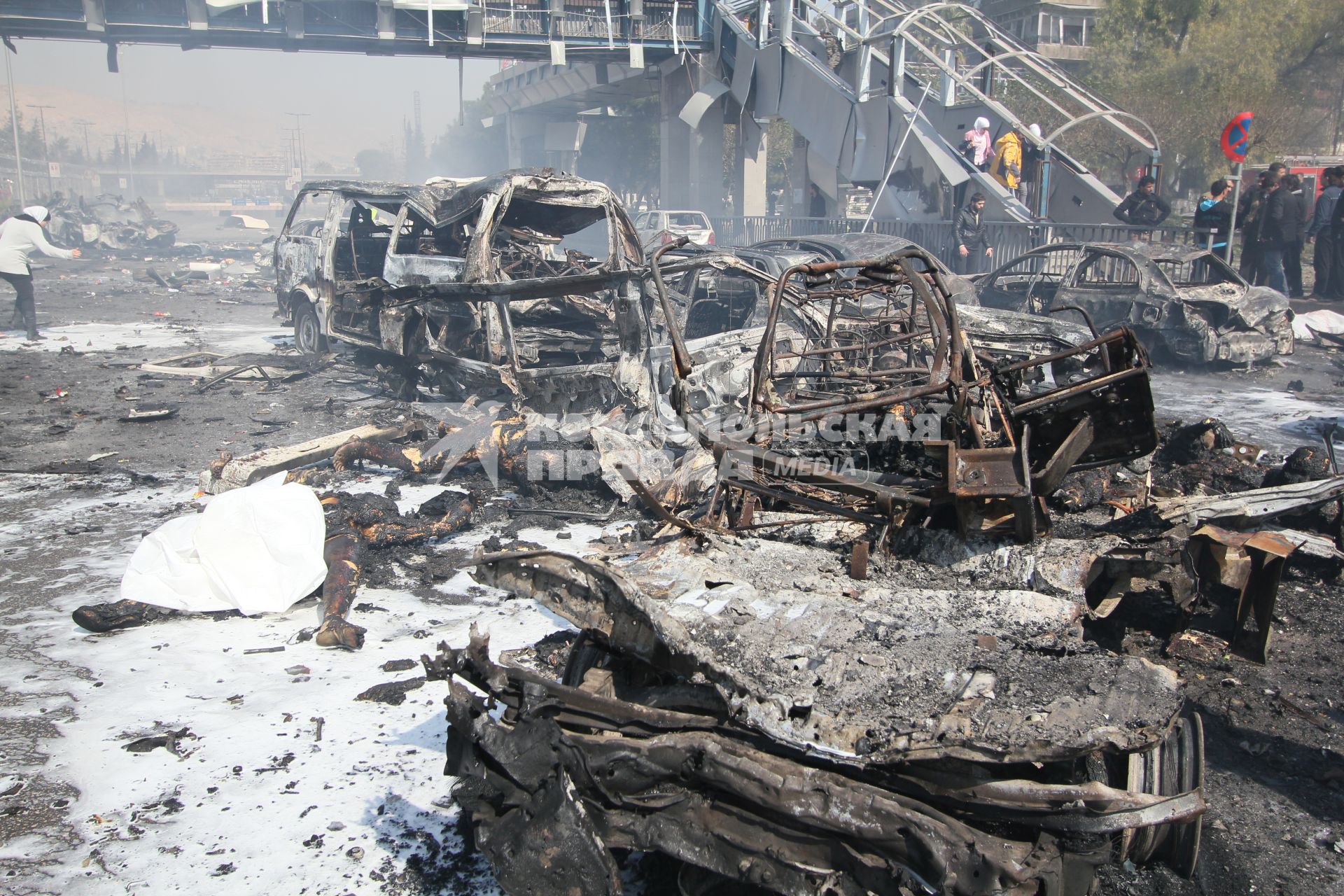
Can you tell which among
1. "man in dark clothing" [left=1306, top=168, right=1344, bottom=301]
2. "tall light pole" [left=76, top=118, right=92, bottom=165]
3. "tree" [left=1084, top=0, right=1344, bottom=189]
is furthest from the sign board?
"tall light pole" [left=76, top=118, right=92, bottom=165]

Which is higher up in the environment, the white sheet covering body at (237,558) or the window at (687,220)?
the window at (687,220)

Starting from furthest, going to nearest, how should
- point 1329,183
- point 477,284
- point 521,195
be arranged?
point 1329,183 → point 521,195 → point 477,284

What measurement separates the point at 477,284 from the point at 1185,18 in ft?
75.7

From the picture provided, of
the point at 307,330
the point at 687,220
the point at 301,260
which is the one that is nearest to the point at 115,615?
the point at 301,260

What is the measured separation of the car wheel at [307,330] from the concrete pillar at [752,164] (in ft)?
53.5

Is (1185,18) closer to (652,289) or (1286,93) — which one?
(1286,93)

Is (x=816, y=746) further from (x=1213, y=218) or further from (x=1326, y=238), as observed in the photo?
(x=1326, y=238)

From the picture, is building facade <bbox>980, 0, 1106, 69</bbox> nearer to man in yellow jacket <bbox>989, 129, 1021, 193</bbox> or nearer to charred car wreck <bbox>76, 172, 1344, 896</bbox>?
man in yellow jacket <bbox>989, 129, 1021, 193</bbox>

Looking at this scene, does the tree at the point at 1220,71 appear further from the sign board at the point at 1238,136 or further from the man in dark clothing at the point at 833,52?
the sign board at the point at 1238,136

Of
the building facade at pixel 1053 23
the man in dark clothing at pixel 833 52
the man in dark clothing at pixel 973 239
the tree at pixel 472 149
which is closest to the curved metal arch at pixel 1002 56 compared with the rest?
the man in dark clothing at pixel 833 52

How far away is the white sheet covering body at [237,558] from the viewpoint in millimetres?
4434

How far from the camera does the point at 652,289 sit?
7457 mm

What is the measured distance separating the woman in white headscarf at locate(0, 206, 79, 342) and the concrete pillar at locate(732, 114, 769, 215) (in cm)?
1732

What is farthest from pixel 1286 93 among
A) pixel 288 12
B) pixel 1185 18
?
pixel 288 12
